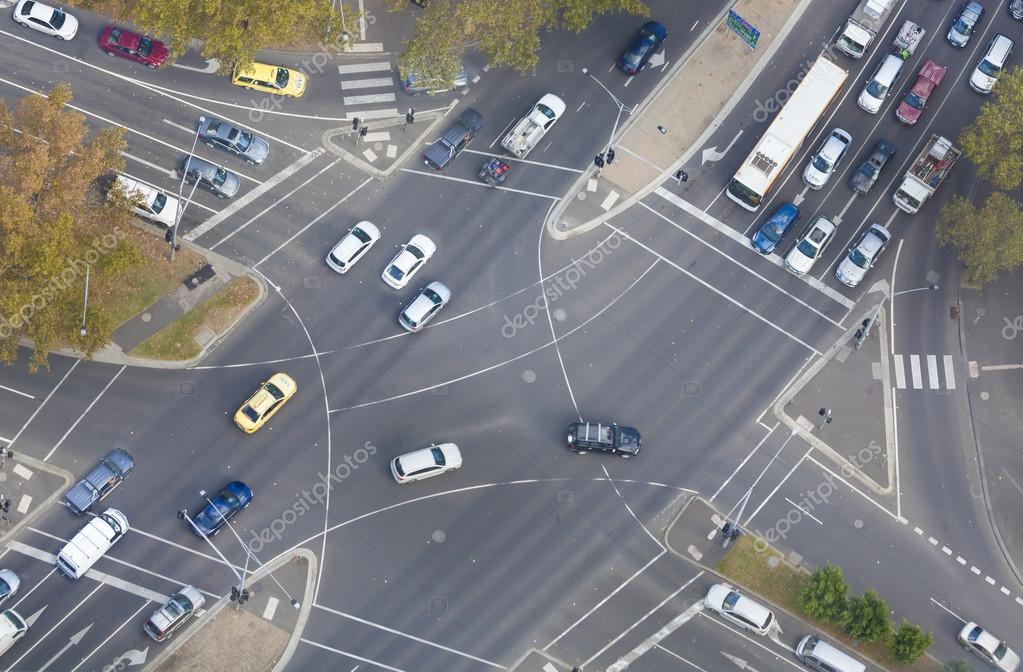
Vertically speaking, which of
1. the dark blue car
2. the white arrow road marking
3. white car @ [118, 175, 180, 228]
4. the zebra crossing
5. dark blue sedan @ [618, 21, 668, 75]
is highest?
dark blue sedan @ [618, 21, 668, 75]

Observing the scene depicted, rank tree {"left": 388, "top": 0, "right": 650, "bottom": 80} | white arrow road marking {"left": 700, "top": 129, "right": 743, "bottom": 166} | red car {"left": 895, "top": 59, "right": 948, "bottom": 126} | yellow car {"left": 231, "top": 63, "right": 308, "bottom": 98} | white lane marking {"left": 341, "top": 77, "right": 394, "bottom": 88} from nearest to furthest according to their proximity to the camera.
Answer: tree {"left": 388, "top": 0, "right": 650, "bottom": 80}, yellow car {"left": 231, "top": 63, "right": 308, "bottom": 98}, white lane marking {"left": 341, "top": 77, "right": 394, "bottom": 88}, white arrow road marking {"left": 700, "top": 129, "right": 743, "bottom": 166}, red car {"left": 895, "top": 59, "right": 948, "bottom": 126}

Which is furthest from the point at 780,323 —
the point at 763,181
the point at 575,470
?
the point at 575,470

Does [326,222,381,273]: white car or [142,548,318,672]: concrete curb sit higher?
[326,222,381,273]: white car

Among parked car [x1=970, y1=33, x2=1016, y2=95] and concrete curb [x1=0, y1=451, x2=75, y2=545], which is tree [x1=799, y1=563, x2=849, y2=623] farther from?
concrete curb [x1=0, y1=451, x2=75, y2=545]

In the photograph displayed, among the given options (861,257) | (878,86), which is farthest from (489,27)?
(861,257)

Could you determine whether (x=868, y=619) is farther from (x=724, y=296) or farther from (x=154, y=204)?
(x=154, y=204)

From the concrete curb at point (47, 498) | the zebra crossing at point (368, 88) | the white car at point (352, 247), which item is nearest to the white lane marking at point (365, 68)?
the zebra crossing at point (368, 88)

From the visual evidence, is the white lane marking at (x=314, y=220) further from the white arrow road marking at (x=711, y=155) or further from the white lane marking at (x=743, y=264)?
the white arrow road marking at (x=711, y=155)

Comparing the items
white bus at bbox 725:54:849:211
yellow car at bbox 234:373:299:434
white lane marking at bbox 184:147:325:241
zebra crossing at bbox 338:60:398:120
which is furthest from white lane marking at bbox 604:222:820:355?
yellow car at bbox 234:373:299:434
